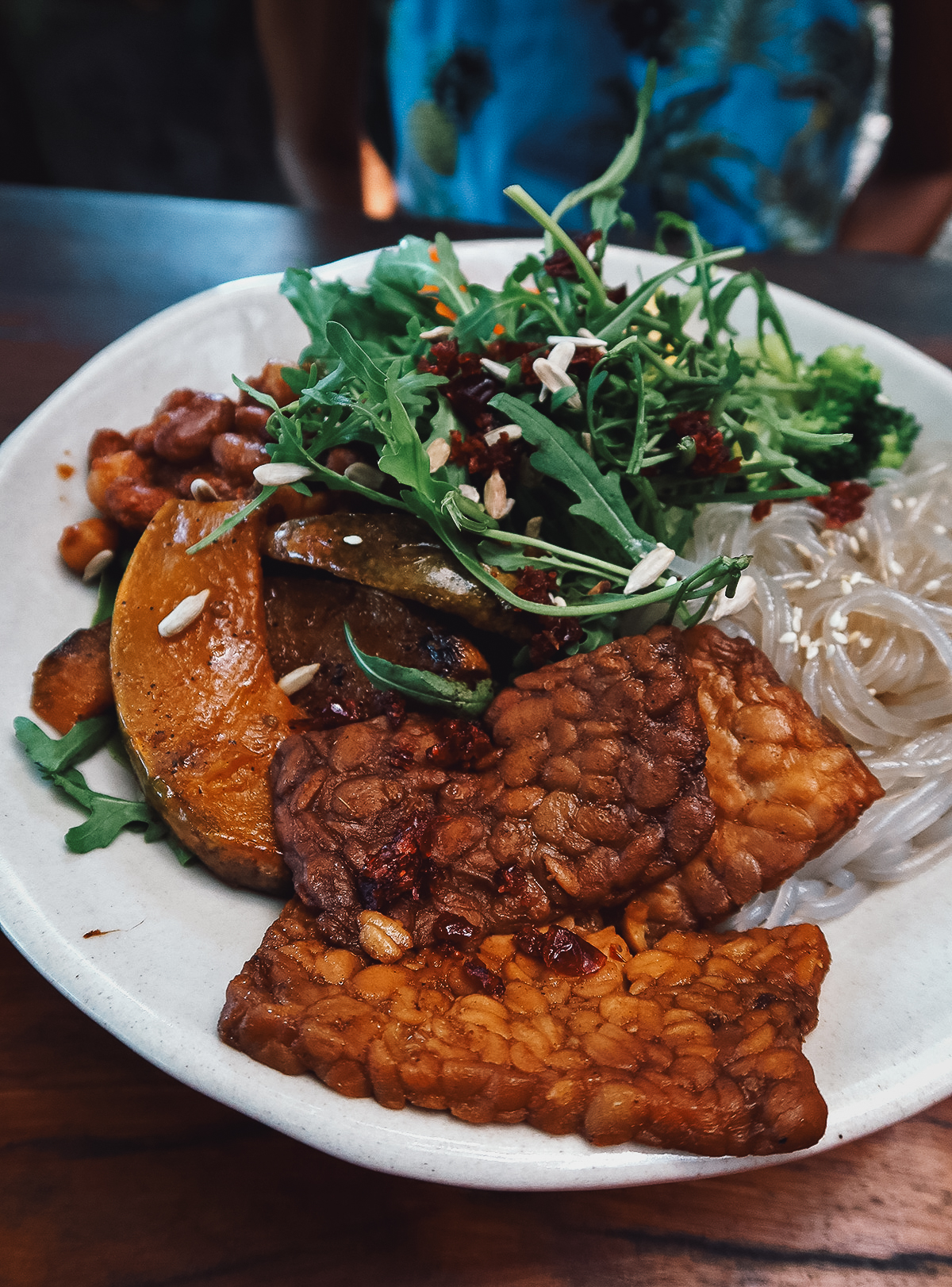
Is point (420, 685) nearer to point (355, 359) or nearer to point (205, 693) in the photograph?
point (205, 693)

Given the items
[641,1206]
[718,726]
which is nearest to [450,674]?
[718,726]

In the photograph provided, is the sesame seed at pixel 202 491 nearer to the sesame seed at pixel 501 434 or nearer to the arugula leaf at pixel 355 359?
the arugula leaf at pixel 355 359

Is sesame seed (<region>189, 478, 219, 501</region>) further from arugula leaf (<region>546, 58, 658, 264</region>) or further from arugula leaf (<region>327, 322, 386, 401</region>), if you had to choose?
arugula leaf (<region>546, 58, 658, 264</region>)

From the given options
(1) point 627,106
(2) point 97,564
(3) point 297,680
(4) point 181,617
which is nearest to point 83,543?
(2) point 97,564

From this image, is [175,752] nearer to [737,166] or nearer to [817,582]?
[817,582]

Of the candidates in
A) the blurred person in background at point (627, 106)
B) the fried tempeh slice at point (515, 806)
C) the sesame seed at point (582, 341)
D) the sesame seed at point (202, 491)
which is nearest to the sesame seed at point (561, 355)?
the sesame seed at point (582, 341)

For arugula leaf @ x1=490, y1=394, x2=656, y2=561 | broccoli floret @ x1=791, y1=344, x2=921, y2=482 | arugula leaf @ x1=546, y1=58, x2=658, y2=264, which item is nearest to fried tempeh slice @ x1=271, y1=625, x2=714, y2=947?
arugula leaf @ x1=490, y1=394, x2=656, y2=561
